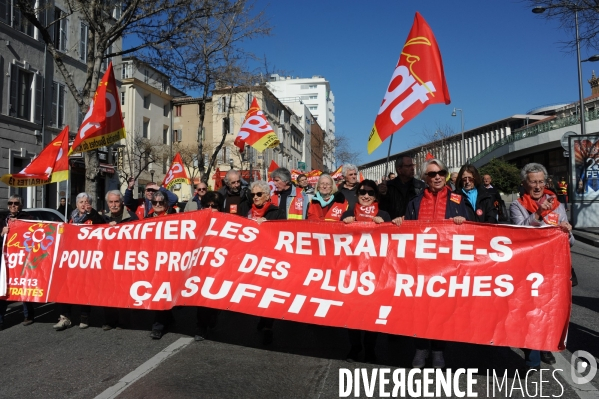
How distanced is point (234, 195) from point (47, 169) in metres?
4.00

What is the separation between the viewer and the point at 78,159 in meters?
26.0

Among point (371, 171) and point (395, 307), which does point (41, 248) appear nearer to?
point (395, 307)

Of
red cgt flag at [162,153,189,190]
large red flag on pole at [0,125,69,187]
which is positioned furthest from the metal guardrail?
large red flag on pole at [0,125,69,187]

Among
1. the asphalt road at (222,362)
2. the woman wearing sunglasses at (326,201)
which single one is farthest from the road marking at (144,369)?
the woman wearing sunglasses at (326,201)

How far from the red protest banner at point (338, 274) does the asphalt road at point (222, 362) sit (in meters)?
0.41

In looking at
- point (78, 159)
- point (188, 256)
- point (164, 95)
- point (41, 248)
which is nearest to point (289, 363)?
point (188, 256)

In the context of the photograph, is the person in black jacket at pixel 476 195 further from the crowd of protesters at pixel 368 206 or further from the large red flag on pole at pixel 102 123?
the large red flag on pole at pixel 102 123

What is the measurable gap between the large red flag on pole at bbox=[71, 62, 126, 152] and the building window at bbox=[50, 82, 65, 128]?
17.2 meters

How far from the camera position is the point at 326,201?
20.6 ft

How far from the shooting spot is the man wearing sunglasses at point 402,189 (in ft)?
20.7

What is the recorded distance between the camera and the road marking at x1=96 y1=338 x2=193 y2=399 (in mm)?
4184

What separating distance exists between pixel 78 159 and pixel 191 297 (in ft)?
75.6

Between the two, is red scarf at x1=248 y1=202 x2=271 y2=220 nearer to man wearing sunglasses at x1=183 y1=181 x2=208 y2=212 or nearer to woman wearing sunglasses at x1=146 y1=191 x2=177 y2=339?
woman wearing sunglasses at x1=146 y1=191 x2=177 y2=339

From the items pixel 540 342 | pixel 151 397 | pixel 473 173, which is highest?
pixel 473 173
